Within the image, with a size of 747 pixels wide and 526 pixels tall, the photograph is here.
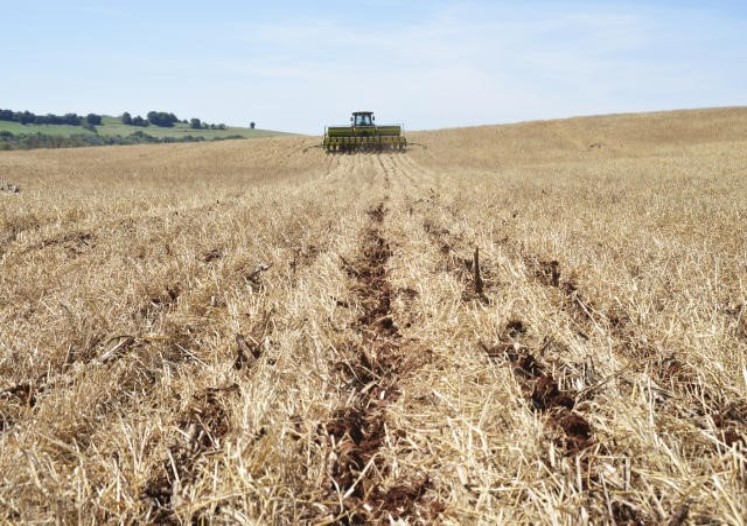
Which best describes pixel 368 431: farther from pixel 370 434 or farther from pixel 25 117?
pixel 25 117

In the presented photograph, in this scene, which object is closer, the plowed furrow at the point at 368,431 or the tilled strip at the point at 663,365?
the plowed furrow at the point at 368,431

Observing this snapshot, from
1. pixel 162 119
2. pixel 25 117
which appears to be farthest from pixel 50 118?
pixel 162 119

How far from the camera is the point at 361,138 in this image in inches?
1384

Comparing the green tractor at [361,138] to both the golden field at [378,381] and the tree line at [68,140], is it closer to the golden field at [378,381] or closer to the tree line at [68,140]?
the golden field at [378,381]

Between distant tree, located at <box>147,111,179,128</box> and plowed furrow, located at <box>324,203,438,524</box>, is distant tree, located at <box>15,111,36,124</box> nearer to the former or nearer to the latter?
distant tree, located at <box>147,111,179,128</box>

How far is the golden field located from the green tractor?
2886cm

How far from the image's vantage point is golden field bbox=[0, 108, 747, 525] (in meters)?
1.84

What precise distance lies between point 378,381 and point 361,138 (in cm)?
3352

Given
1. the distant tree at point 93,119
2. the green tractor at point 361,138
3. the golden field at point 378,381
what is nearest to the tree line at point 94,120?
the distant tree at point 93,119

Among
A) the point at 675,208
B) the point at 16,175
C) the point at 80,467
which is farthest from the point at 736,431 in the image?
the point at 16,175

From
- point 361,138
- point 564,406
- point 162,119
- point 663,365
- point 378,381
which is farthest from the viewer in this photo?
point 162,119

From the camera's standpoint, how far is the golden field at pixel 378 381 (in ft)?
6.02

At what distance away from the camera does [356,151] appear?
3484 centimetres

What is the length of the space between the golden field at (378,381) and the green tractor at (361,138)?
94.7ft
